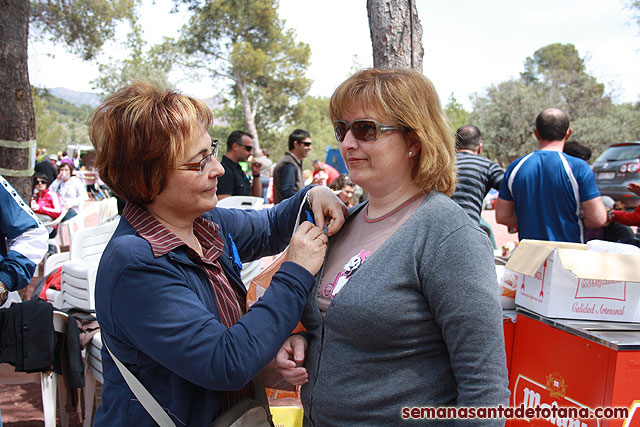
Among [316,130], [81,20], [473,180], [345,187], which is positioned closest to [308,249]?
[473,180]

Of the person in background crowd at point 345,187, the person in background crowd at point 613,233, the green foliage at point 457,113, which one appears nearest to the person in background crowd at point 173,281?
→ the person in background crowd at point 613,233

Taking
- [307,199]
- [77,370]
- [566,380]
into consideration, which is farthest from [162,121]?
[77,370]

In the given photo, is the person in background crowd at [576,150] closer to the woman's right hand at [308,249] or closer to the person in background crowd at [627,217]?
the person in background crowd at [627,217]

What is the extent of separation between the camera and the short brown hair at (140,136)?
1.40 metres

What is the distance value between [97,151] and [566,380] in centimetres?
207

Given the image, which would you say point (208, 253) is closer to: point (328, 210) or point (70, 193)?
point (328, 210)

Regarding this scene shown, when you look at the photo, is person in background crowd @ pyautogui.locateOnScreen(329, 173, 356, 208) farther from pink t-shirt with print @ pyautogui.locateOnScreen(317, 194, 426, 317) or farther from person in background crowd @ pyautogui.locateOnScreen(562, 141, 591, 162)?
pink t-shirt with print @ pyautogui.locateOnScreen(317, 194, 426, 317)

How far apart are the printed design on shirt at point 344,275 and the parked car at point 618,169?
11198mm

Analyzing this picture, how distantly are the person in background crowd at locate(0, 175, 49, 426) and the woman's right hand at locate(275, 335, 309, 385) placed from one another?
5.85ft

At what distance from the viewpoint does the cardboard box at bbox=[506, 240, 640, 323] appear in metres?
2.09

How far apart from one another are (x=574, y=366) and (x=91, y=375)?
277 centimetres

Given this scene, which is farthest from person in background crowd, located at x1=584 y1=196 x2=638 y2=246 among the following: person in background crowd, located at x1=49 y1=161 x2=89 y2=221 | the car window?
person in background crowd, located at x1=49 y1=161 x2=89 y2=221

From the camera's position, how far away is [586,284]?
Result: 2.19 metres

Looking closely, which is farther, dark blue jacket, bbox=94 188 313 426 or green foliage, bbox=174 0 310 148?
green foliage, bbox=174 0 310 148
